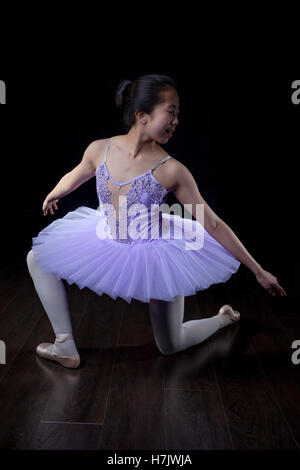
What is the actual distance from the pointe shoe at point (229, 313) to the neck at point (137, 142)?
933 mm

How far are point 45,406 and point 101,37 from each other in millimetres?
2762

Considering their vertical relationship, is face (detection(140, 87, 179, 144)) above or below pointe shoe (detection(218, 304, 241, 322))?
above

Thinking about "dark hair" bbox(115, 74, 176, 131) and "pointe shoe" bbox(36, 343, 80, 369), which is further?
"pointe shoe" bbox(36, 343, 80, 369)

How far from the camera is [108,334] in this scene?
2119 mm

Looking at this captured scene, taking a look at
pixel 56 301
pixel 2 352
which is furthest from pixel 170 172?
pixel 2 352

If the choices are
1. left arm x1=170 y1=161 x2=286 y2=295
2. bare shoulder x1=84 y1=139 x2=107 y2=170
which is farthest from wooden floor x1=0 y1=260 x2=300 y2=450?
bare shoulder x1=84 y1=139 x2=107 y2=170

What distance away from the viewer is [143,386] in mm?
1688

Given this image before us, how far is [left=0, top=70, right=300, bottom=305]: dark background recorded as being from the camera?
3500mm

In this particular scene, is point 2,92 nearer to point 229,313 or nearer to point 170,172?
point 170,172

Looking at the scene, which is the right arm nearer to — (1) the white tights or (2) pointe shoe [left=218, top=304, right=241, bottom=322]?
(1) the white tights

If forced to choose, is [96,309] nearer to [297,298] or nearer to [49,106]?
[297,298]

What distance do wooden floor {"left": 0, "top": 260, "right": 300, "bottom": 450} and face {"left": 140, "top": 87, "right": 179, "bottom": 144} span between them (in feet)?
3.15

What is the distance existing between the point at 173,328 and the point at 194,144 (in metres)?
2.08

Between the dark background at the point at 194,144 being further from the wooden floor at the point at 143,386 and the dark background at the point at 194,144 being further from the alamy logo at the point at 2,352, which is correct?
the alamy logo at the point at 2,352
